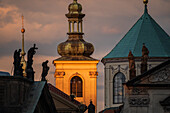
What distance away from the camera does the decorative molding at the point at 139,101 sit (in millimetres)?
63103

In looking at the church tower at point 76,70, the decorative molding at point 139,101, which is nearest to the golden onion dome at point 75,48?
the church tower at point 76,70

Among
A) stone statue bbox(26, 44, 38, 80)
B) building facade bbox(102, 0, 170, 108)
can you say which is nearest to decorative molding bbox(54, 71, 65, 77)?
building facade bbox(102, 0, 170, 108)

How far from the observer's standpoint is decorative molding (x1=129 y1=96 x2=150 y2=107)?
2484 inches

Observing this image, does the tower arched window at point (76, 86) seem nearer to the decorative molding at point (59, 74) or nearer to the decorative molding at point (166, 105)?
the decorative molding at point (59, 74)

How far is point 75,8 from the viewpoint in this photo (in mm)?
117625

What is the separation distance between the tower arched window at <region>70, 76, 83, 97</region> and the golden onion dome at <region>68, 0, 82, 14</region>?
7623 mm

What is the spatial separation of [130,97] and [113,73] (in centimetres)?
2998

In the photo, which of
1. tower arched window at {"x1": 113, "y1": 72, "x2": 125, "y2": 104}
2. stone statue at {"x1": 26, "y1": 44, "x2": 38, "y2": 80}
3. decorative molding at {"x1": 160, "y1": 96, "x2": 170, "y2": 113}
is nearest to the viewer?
stone statue at {"x1": 26, "y1": 44, "x2": 38, "y2": 80}

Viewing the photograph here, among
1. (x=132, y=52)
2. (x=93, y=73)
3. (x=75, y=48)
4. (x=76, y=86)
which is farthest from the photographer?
(x=75, y=48)

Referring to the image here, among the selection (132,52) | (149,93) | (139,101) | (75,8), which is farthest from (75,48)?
(139,101)

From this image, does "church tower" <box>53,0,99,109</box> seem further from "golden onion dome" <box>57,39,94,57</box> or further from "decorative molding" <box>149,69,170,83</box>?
"decorative molding" <box>149,69,170,83</box>

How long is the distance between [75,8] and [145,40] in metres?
24.7

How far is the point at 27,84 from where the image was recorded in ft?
125

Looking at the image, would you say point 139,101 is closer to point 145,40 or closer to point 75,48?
point 145,40
